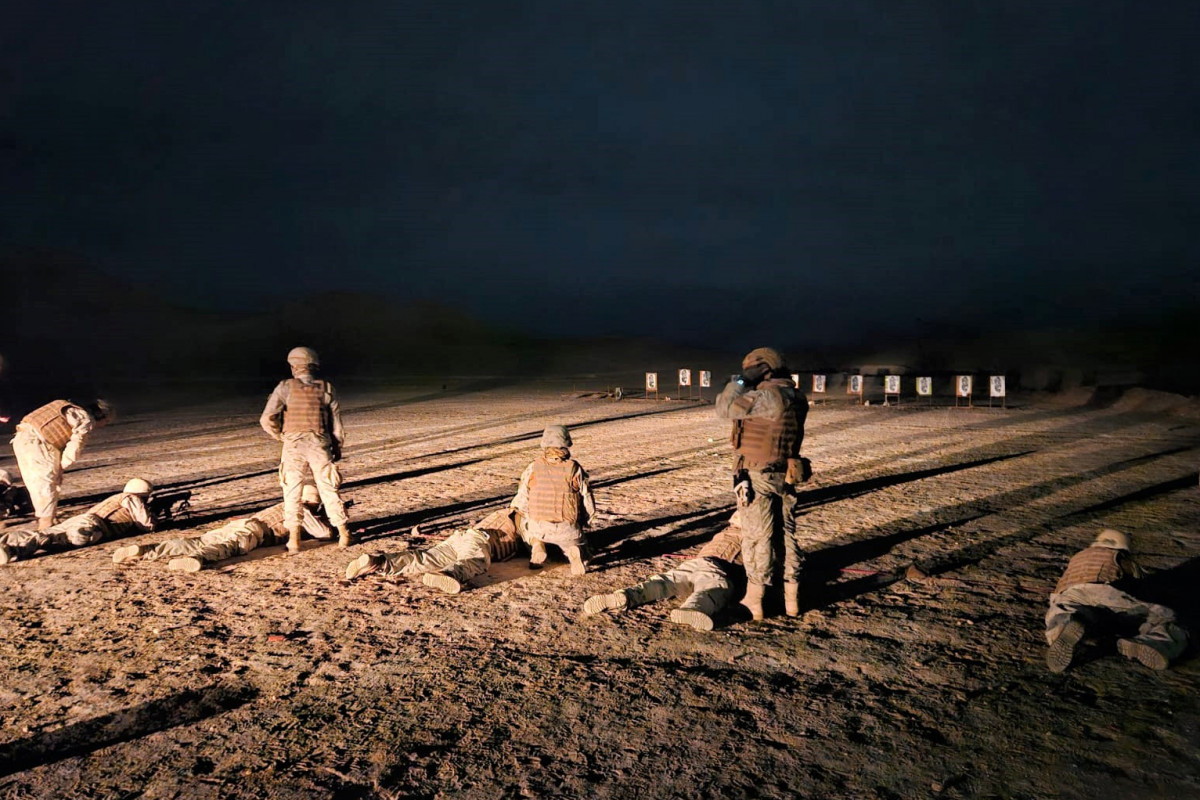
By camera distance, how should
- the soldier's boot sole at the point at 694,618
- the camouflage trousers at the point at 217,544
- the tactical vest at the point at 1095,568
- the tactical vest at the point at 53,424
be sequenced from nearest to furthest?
1. the tactical vest at the point at 1095,568
2. the soldier's boot sole at the point at 694,618
3. the camouflage trousers at the point at 217,544
4. the tactical vest at the point at 53,424

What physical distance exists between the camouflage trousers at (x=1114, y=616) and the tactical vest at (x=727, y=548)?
2.24 meters

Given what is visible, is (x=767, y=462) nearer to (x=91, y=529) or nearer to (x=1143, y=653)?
(x=1143, y=653)

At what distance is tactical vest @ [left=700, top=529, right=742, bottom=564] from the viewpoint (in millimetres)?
6206

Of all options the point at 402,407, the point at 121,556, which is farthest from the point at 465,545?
the point at 402,407

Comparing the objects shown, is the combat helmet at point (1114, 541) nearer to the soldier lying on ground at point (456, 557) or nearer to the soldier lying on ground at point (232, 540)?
the soldier lying on ground at point (456, 557)

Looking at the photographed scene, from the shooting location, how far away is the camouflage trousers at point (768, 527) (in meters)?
5.47

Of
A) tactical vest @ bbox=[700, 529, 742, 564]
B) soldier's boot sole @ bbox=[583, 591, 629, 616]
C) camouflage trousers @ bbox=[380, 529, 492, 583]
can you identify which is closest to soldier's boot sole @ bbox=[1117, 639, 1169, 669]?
tactical vest @ bbox=[700, 529, 742, 564]

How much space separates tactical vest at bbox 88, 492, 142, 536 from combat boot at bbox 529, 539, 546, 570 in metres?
4.64

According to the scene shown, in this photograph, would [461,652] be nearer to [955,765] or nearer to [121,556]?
[955,765]

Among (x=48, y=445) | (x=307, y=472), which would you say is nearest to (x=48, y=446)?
(x=48, y=445)

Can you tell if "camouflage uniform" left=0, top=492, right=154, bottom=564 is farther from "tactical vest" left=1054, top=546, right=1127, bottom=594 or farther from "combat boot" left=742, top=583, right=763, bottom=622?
"tactical vest" left=1054, top=546, right=1127, bottom=594

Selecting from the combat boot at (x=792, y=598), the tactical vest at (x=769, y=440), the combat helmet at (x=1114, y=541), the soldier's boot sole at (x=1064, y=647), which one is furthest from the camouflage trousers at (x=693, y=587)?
the combat helmet at (x=1114, y=541)

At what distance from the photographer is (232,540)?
7.15m

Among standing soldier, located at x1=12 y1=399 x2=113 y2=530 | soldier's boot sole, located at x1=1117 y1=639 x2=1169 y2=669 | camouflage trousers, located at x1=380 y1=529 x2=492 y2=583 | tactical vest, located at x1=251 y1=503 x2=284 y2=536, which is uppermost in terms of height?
standing soldier, located at x1=12 y1=399 x2=113 y2=530
